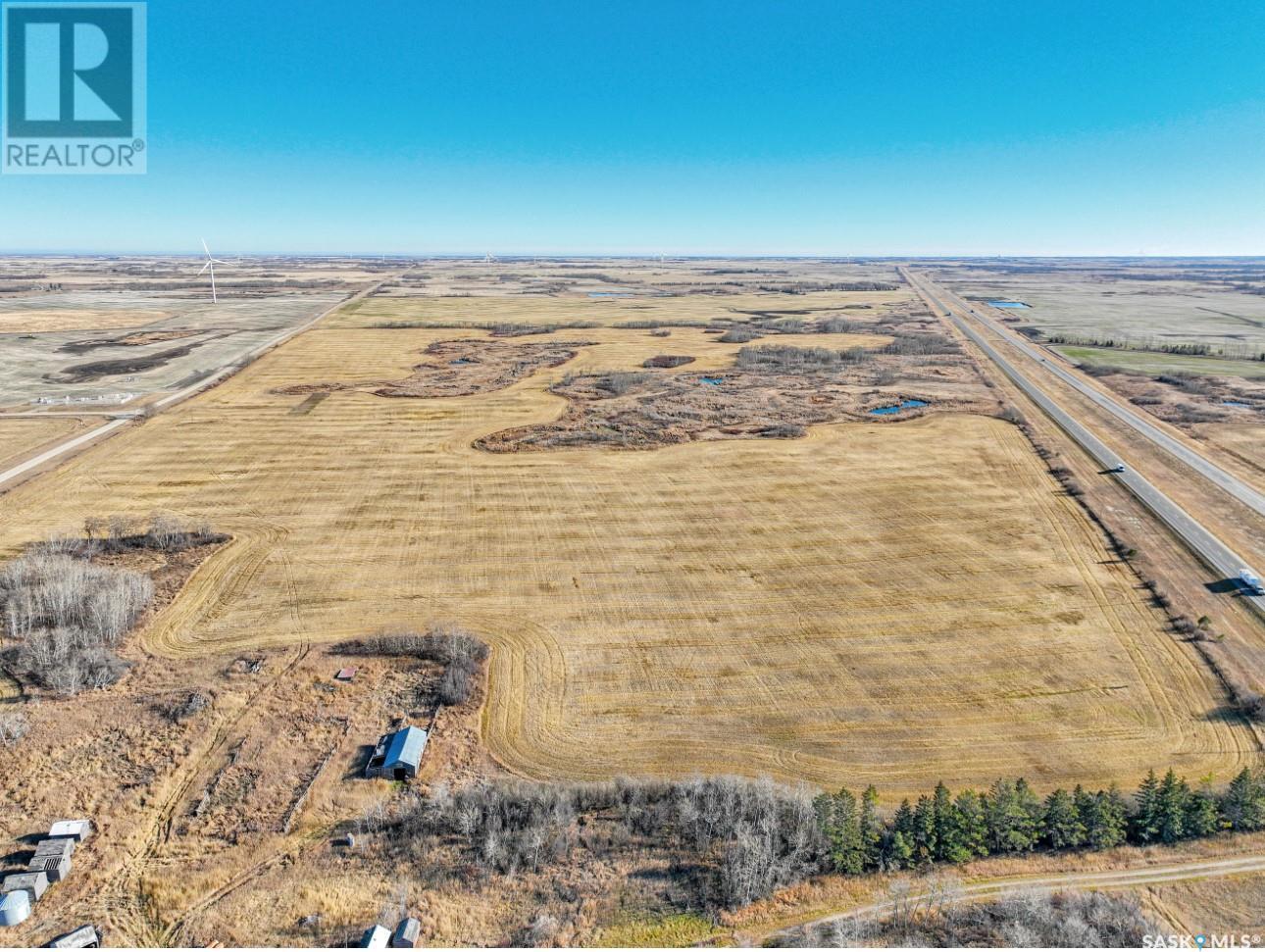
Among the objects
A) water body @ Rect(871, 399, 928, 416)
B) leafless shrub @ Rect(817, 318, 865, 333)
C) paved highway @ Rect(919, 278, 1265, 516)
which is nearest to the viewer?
paved highway @ Rect(919, 278, 1265, 516)

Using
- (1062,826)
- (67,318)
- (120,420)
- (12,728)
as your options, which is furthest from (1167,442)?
(67,318)

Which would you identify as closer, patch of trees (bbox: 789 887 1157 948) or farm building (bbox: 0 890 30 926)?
patch of trees (bbox: 789 887 1157 948)

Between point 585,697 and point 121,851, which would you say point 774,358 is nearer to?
point 585,697

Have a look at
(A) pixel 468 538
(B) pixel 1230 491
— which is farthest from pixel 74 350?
(B) pixel 1230 491

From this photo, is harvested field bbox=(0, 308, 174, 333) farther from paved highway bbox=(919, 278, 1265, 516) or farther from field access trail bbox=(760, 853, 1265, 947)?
paved highway bbox=(919, 278, 1265, 516)

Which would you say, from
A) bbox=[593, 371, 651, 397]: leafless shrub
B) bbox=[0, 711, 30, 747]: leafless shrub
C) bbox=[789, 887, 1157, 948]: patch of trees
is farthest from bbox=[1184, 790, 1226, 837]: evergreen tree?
bbox=[593, 371, 651, 397]: leafless shrub

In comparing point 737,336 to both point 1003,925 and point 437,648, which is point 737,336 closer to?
point 437,648
